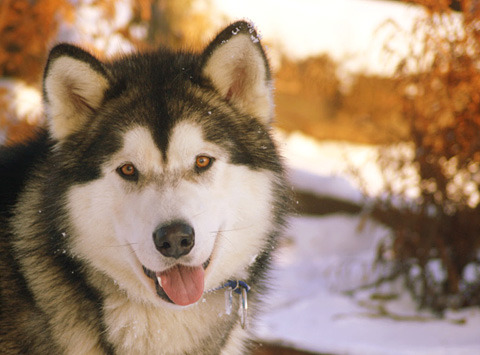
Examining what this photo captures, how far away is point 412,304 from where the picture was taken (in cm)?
445

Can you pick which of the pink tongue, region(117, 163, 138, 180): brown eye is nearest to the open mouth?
the pink tongue

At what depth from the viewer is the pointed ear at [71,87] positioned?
2242mm

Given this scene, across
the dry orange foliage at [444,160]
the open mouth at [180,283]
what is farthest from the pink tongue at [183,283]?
the dry orange foliage at [444,160]

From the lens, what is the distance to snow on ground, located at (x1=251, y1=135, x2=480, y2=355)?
382cm

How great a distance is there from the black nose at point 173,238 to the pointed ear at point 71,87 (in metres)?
0.71

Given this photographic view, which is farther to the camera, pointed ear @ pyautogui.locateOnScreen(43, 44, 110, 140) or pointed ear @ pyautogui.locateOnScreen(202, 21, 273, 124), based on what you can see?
pointed ear @ pyautogui.locateOnScreen(202, 21, 273, 124)

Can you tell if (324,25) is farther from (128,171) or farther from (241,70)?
(128,171)

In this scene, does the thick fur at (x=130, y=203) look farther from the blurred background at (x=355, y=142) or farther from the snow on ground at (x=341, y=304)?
the snow on ground at (x=341, y=304)

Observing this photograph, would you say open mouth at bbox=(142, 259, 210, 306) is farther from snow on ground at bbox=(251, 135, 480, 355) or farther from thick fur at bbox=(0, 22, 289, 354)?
snow on ground at bbox=(251, 135, 480, 355)

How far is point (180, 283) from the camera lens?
7.27 ft

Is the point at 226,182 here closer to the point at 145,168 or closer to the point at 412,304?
the point at 145,168

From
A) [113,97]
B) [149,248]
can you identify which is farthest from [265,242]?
[113,97]

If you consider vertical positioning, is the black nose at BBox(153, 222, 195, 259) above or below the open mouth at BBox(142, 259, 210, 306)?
above

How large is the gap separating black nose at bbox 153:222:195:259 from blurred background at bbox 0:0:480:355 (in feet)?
3.18
